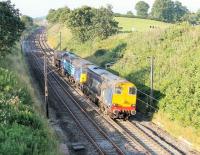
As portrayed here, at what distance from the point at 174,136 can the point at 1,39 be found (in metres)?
23.7

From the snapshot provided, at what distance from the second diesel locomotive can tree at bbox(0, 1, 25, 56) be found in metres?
8.59

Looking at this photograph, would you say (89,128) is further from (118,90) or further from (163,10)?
(163,10)

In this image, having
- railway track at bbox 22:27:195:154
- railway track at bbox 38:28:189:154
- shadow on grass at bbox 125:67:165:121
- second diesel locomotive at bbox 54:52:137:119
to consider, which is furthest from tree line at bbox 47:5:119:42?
railway track at bbox 38:28:189:154

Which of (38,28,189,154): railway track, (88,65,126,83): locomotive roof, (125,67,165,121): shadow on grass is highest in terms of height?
(88,65,126,83): locomotive roof

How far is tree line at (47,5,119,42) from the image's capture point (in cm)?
7712

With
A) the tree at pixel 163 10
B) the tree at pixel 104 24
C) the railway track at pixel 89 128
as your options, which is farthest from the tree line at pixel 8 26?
the tree at pixel 163 10

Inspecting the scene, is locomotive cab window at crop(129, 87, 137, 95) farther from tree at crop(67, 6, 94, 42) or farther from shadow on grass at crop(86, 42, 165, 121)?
tree at crop(67, 6, 94, 42)

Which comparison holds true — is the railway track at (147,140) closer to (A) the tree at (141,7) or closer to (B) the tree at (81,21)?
(B) the tree at (81,21)

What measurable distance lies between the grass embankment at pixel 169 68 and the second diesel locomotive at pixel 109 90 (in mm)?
2830

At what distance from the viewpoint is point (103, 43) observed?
240ft

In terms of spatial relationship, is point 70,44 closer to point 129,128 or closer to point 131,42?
point 131,42

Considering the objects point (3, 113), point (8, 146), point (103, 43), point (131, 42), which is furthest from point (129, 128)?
point (103, 43)

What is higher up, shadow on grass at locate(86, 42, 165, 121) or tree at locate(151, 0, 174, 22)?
tree at locate(151, 0, 174, 22)

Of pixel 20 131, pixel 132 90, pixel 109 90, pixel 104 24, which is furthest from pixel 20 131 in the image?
pixel 104 24
